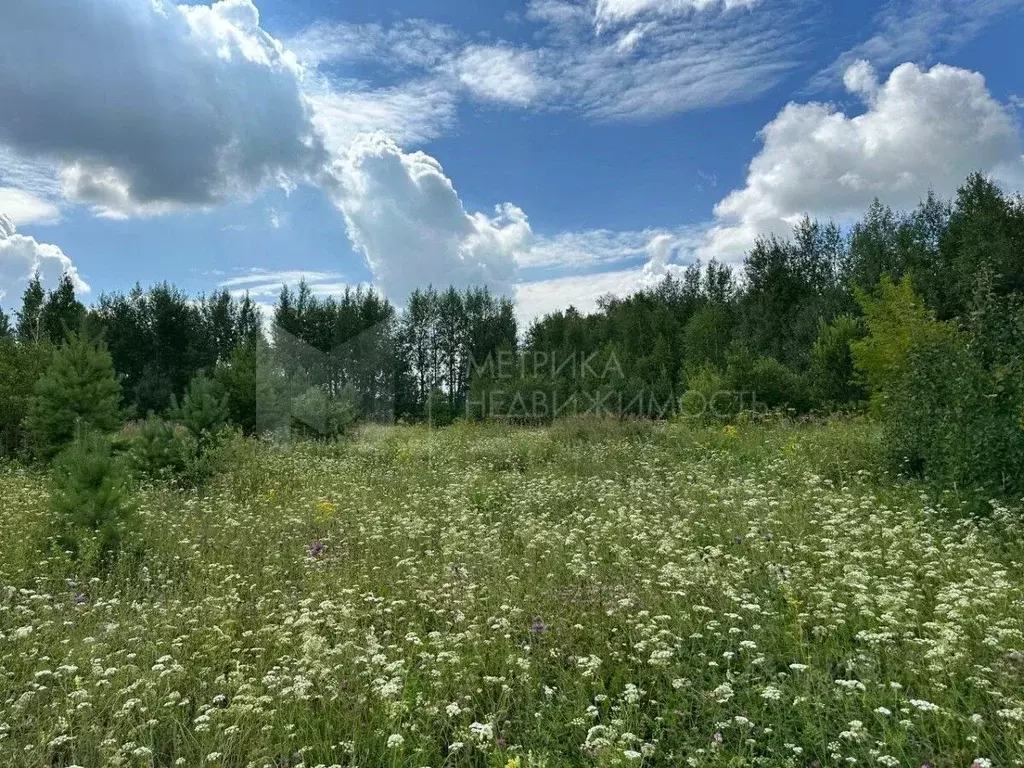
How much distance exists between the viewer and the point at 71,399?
15.0m

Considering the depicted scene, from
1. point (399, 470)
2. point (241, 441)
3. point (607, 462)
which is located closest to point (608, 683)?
point (607, 462)

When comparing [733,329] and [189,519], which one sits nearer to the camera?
[189,519]

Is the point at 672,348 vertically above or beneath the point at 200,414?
above

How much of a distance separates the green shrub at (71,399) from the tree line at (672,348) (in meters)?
0.49

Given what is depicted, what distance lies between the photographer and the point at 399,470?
43.0ft

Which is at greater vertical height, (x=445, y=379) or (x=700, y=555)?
(x=445, y=379)

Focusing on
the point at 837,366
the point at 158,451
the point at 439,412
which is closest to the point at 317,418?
the point at 158,451

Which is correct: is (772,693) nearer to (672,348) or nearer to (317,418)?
(317,418)

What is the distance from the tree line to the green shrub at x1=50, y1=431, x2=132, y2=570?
6576 millimetres

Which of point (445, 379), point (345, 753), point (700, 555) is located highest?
point (445, 379)

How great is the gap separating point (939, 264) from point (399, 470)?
34.6 meters

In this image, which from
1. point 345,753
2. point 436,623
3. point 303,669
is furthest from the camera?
point 436,623

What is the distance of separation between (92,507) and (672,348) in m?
39.7

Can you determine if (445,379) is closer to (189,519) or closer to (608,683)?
(189,519)
